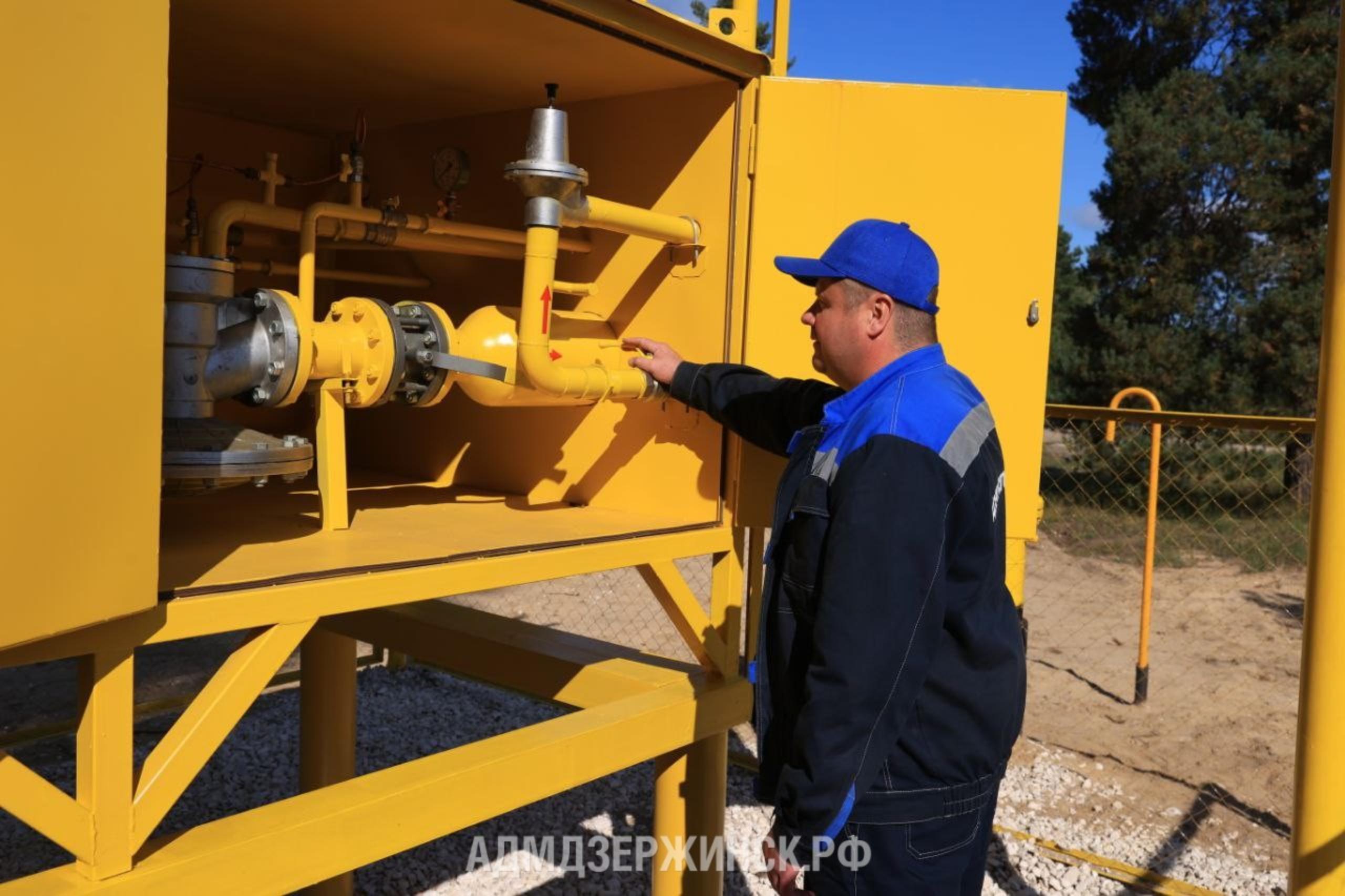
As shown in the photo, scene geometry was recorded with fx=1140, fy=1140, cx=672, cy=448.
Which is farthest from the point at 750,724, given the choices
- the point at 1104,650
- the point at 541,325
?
the point at 541,325

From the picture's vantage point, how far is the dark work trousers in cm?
204

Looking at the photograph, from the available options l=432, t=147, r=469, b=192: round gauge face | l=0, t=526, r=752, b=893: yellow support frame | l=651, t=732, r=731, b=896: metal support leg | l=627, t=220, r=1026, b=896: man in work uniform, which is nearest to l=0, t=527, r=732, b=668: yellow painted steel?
l=0, t=526, r=752, b=893: yellow support frame

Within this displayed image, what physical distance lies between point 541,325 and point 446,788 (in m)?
1.01

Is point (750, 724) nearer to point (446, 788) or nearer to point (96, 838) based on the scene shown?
point (446, 788)

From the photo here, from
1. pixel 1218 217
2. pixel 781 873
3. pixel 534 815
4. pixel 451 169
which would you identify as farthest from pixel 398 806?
pixel 1218 217

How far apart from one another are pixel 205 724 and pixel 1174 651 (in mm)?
7512

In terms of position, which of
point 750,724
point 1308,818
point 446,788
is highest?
point 1308,818

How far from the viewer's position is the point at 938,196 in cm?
275

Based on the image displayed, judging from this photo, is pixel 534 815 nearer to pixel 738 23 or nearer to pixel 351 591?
pixel 351 591

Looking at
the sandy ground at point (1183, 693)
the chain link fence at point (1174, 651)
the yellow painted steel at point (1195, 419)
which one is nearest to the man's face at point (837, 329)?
the chain link fence at point (1174, 651)

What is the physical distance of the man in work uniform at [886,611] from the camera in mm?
1868

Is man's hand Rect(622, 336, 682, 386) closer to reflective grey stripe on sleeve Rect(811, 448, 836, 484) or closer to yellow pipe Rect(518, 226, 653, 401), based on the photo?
yellow pipe Rect(518, 226, 653, 401)

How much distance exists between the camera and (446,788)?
2176 millimetres

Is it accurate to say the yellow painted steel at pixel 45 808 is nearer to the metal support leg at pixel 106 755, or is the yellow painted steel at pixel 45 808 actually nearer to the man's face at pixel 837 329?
the metal support leg at pixel 106 755
